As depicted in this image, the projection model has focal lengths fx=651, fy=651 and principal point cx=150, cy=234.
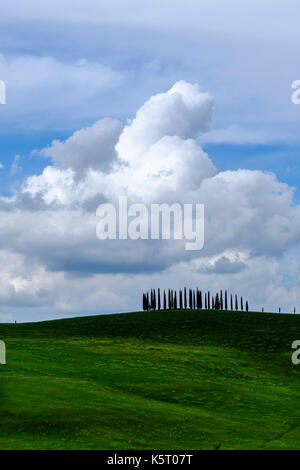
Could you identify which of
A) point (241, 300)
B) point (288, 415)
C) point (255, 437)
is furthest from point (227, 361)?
point (241, 300)

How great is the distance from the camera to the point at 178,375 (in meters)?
64.6

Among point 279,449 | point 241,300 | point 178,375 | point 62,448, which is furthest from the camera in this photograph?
point 241,300

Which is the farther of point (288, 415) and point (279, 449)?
point (288, 415)

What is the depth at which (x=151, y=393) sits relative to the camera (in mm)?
56094

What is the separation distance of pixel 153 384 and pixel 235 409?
336 inches

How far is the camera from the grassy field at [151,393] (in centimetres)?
4266

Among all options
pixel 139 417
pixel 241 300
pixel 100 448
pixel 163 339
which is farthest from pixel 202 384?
pixel 241 300

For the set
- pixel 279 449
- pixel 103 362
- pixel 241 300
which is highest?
pixel 241 300

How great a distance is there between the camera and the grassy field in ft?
140

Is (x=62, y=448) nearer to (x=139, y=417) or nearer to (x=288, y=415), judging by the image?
(x=139, y=417)

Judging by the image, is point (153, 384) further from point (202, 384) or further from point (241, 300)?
point (241, 300)

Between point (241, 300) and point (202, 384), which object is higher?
point (241, 300)

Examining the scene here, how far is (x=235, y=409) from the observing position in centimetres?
5369

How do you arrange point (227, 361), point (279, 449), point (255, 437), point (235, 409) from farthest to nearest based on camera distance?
point (227, 361)
point (235, 409)
point (255, 437)
point (279, 449)
